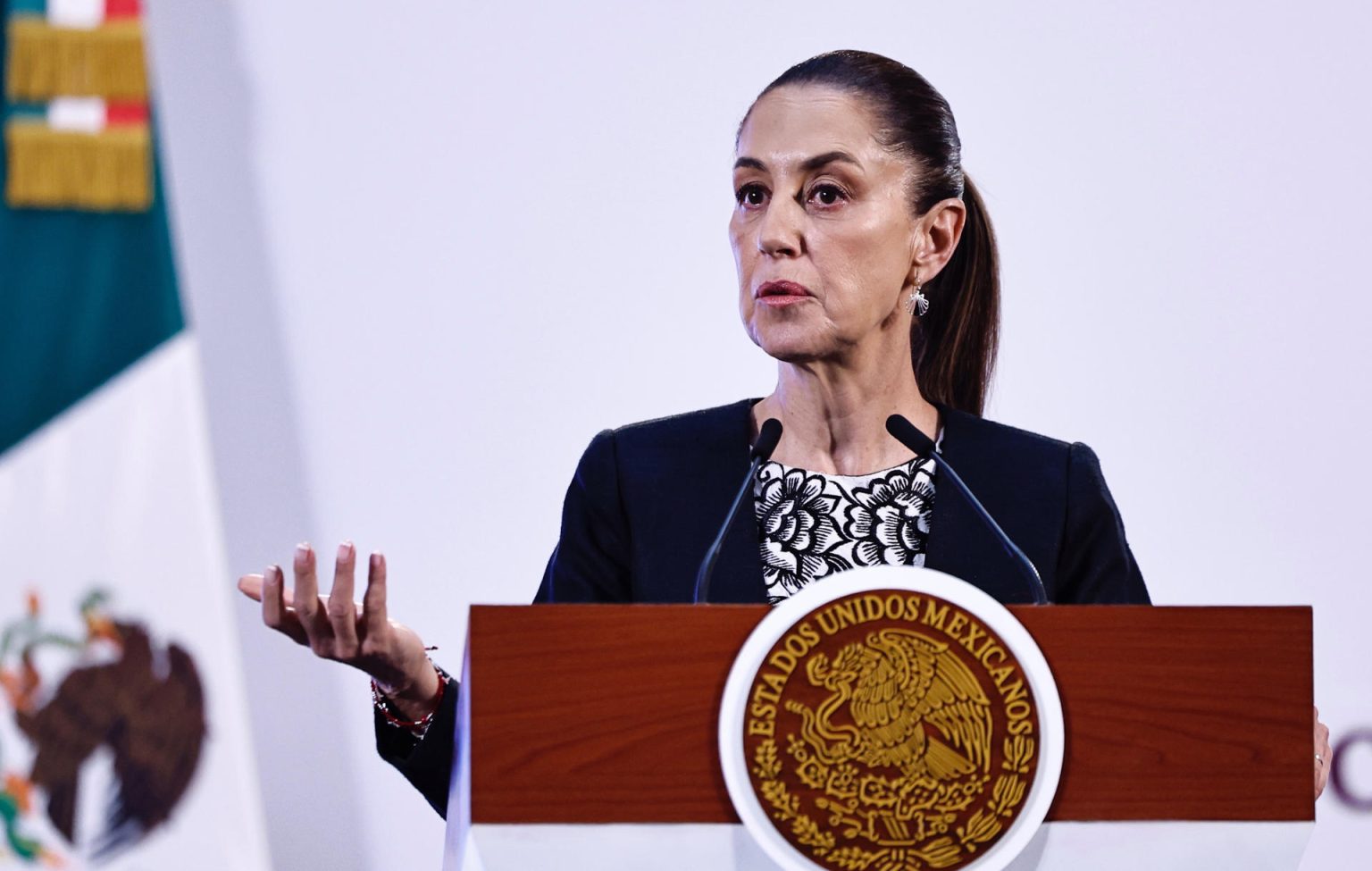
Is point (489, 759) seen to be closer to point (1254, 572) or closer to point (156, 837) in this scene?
point (156, 837)

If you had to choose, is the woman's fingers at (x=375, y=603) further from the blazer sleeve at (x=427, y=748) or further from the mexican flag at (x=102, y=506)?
the mexican flag at (x=102, y=506)

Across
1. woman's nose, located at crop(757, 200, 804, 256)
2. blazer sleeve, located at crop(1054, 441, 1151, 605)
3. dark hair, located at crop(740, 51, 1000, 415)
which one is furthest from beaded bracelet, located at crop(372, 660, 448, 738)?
dark hair, located at crop(740, 51, 1000, 415)

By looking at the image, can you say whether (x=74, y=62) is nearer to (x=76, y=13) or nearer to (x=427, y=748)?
(x=76, y=13)

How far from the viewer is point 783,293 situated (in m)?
1.99

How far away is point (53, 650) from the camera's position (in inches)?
107

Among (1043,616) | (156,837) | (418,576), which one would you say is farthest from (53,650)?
(1043,616)

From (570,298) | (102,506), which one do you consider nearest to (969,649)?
(570,298)

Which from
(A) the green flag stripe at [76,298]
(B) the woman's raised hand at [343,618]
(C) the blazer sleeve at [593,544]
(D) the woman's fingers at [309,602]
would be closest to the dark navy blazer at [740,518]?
(C) the blazer sleeve at [593,544]

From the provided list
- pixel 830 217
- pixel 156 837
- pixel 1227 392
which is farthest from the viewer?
pixel 1227 392

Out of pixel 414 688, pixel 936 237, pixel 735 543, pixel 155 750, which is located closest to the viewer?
pixel 414 688

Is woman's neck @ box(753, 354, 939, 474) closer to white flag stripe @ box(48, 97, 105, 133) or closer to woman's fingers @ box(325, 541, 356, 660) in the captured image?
woman's fingers @ box(325, 541, 356, 660)

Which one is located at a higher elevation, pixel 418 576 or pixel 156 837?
pixel 418 576

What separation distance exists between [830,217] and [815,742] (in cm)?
91

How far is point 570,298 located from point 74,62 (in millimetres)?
965
